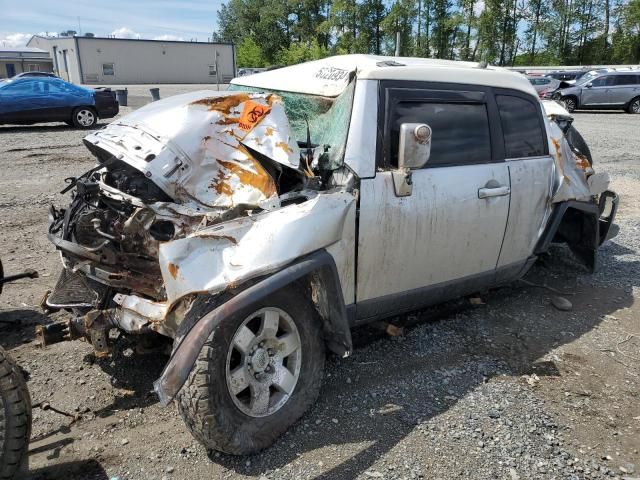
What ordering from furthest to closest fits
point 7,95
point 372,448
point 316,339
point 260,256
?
point 7,95 → point 316,339 → point 372,448 → point 260,256

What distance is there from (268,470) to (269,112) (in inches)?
80.7

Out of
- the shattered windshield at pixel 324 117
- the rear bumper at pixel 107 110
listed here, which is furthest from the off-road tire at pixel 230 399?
the rear bumper at pixel 107 110

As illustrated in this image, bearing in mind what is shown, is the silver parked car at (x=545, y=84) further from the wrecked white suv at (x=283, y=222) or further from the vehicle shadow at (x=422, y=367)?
the wrecked white suv at (x=283, y=222)

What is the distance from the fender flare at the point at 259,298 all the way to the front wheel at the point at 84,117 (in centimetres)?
1484

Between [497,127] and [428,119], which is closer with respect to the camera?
[428,119]

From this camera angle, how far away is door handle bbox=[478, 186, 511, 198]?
3.59 metres

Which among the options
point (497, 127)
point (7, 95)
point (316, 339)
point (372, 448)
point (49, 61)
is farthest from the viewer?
point (49, 61)

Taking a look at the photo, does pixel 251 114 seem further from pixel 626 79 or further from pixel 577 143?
pixel 626 79

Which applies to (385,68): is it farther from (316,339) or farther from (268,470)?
(268,470)

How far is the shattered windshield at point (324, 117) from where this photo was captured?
3145mm

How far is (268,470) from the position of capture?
2.62 meters

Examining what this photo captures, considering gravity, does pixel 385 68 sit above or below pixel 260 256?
above

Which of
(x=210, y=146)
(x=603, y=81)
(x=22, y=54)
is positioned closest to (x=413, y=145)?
(x=210, y=146)

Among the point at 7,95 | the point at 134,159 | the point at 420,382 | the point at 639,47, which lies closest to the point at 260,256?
the point at 134,159
